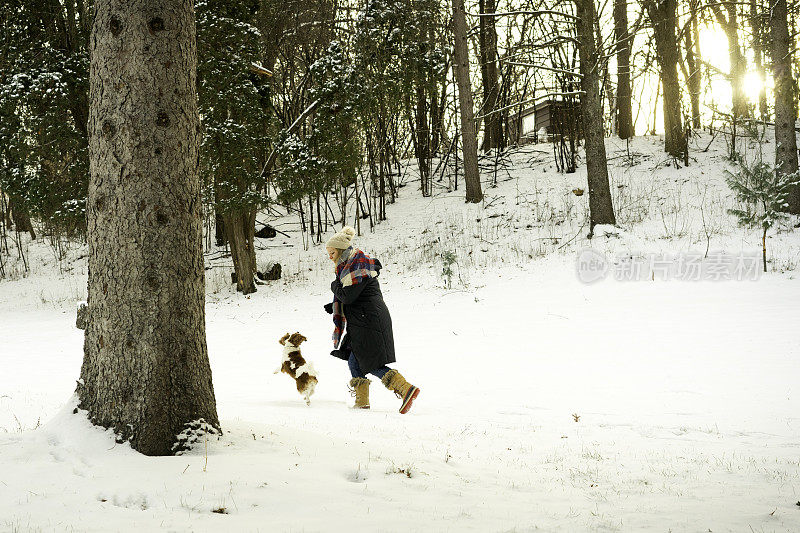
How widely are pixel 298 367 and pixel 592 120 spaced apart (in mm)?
10394

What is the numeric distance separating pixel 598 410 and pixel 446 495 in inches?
137

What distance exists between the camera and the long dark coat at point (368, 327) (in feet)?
19.3

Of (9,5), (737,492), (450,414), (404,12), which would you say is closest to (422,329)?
(450,414)

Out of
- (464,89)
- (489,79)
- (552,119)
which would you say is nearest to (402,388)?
(464,89)

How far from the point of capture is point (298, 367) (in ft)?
21.0

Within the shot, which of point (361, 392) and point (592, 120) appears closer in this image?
point (361, 392)

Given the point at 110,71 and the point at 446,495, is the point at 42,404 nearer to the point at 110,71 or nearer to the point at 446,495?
the point at 110,71

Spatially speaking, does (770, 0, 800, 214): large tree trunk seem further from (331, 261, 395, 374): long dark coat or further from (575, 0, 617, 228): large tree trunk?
(331, 261, 395, 374): long dark coat

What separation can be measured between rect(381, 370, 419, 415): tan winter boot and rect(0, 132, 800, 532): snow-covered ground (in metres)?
0.14

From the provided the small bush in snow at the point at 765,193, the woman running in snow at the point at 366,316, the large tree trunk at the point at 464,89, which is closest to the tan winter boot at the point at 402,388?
the woman running in snow at the point at 366,316

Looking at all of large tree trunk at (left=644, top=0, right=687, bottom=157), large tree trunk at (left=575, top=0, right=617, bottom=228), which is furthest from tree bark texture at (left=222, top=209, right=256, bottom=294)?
large tree trunk at (left=644, top=0, right=687, bottom=157)

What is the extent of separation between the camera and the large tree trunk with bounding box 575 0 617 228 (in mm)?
13242

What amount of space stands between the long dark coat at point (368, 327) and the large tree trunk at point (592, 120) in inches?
366

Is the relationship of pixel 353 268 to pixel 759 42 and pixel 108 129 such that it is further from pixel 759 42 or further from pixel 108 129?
pixel 759 42
